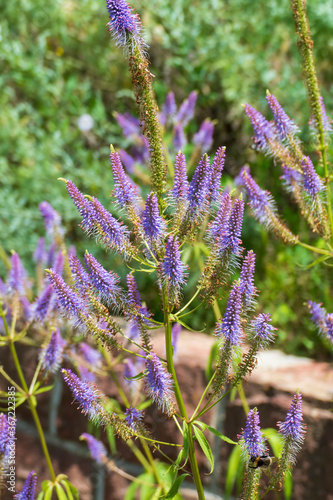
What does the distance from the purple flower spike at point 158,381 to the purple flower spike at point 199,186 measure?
1.17ft

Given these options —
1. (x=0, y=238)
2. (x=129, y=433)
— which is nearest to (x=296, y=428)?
(x=129, y=433)

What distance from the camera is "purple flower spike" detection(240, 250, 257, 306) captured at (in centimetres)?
114

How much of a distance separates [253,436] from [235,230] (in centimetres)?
46

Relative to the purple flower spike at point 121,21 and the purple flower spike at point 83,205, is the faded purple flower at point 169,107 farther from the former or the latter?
the purple flower spike at point 83,205

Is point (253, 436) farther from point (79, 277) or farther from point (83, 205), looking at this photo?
point (83, 205)

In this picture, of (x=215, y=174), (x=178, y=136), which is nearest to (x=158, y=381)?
(x=215, y=174)

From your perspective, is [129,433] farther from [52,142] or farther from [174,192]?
[52,142]

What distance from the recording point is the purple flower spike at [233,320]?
113 centimetres

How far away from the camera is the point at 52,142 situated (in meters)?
4.55

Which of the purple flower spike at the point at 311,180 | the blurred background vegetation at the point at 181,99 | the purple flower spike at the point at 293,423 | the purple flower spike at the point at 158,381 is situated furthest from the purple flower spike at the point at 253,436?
the blurred background vegetation at the point at 181,99

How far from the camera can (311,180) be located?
150 cm

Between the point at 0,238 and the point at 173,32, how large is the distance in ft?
7.31

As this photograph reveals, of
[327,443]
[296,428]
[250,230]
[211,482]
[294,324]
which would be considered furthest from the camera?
[250,230]

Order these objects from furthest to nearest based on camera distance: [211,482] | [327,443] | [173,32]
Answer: [173,32], [211,482], [327,443]
